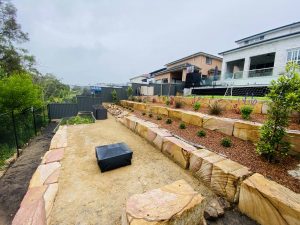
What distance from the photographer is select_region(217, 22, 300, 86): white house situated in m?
9.59

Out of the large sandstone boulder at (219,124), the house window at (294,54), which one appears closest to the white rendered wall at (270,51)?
the house window at (294,54)

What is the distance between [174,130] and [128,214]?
10.5 ft

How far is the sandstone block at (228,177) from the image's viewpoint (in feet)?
6.42

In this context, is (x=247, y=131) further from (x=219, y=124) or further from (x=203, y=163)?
(x=203, y=163)

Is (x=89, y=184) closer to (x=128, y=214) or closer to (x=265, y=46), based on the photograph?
(x=128, y=214)

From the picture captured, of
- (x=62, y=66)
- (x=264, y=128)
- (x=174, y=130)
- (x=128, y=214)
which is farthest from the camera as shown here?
(x=62, y=66)

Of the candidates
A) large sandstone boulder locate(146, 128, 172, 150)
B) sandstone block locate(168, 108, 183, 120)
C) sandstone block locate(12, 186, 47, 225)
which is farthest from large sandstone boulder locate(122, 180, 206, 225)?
sandstone block locate(168, 108, 183, 120)

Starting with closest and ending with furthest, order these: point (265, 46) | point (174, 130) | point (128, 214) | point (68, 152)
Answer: point (128, 214) < point (68, 152) < point (174, 130) < point (265, 46)

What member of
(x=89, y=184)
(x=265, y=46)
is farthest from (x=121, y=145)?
(x=265, y=46)

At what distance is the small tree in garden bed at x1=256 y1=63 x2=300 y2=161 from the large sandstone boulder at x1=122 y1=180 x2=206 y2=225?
1.62 meters

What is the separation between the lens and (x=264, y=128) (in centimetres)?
236

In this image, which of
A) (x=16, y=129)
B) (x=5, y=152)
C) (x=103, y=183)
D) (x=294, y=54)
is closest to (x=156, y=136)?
(x=103, y=183)

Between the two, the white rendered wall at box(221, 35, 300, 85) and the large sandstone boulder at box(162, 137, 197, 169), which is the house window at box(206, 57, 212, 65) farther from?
the large sandstone boulder at box(162, 137, 197, 169)

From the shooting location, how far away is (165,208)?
4.61 ft
